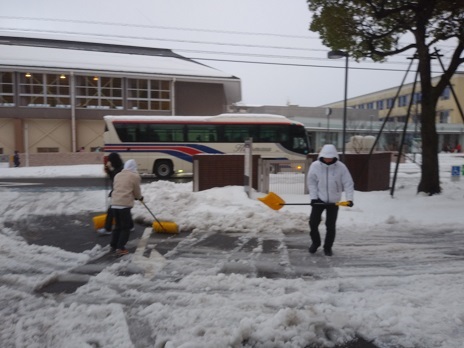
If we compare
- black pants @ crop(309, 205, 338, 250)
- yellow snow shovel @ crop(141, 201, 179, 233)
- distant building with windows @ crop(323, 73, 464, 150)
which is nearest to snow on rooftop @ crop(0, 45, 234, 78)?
distant building with windows @ crop(323, 73, 464, 150)

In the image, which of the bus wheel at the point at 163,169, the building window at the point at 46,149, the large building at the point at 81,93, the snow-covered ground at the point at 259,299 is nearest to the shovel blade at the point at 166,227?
the snow-covered ground at the point at 259,299

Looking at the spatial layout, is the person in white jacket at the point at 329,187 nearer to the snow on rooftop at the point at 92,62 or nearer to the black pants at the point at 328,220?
the black pants at the point at 328,220

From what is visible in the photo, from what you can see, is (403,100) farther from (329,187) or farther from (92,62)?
(329,187)

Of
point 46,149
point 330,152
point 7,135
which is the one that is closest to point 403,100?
point 46,149

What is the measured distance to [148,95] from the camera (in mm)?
32500

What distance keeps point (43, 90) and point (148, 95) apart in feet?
27.8

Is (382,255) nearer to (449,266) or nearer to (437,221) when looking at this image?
(449,266)

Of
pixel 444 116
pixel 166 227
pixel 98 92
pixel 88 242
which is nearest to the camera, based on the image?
pixel 88 242

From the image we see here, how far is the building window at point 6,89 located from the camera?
30.1 m

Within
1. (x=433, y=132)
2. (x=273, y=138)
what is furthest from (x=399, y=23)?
(x=273, y=138)

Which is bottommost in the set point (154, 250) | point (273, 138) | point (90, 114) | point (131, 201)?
point (154, 250)

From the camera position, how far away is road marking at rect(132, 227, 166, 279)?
206 inches

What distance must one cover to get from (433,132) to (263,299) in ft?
28.6

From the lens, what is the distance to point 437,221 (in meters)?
8.18
